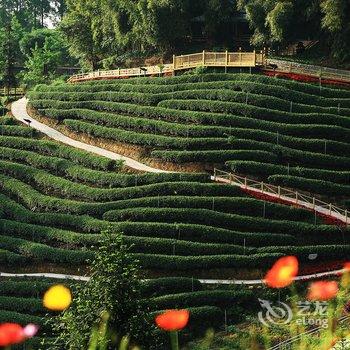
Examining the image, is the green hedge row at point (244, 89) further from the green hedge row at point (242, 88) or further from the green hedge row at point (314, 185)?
the green hedge row at point (314, 185)

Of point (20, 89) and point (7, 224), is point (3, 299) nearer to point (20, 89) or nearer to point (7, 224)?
point (7, 224)

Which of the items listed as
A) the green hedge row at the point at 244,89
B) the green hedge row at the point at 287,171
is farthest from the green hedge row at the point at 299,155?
the green hedge row at the point at 244,89

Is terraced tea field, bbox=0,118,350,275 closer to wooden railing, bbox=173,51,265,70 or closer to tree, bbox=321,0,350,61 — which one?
wooden railing, bbox=173,51,265,70

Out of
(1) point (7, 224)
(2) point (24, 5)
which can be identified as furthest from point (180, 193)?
(2) point (24, 5)

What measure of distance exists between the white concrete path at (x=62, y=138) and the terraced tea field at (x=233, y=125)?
0.81 m

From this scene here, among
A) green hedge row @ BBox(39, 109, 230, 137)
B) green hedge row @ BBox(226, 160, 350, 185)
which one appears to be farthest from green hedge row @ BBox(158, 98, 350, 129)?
green hedge row @ BBox(226, 160, 350, 185)

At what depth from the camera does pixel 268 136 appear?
137 ft

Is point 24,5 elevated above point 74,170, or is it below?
above

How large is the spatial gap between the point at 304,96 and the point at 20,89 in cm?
3649

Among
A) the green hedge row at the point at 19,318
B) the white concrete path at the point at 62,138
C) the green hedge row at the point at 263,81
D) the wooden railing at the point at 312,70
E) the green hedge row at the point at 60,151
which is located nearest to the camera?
the green hedge row at the point at 19,318

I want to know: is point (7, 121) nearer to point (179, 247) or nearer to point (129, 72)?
point (129, 72)
